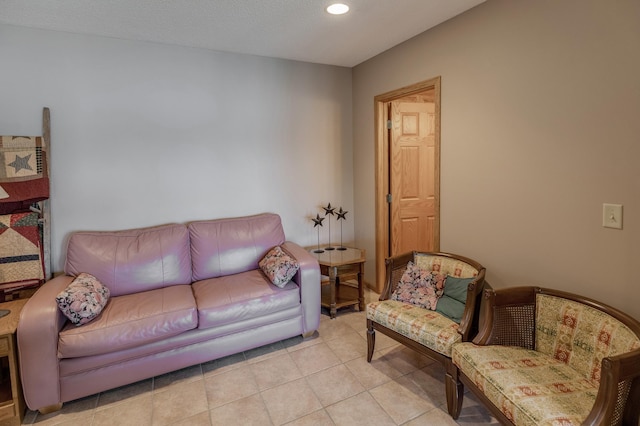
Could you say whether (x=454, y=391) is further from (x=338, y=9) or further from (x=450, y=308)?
(x=338, y=9)

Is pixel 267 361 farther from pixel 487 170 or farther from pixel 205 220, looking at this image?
pixel 487 170

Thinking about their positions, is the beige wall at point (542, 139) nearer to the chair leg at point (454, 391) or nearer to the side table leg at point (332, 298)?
the chair leg at point (454, 391)

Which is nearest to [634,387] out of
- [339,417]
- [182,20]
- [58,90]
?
[339,417]

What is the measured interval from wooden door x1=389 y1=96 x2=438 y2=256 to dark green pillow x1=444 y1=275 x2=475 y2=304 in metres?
1.18

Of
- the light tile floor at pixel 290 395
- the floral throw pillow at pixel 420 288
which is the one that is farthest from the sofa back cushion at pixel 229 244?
the floral throw pillow at pixel 420 288

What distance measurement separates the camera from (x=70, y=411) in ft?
6.61

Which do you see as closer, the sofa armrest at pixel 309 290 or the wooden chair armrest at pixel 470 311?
the wooden chair armrest at pixel 470 311

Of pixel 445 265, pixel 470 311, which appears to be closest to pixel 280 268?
pixel 445 265

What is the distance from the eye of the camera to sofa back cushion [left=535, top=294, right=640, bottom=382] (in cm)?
150

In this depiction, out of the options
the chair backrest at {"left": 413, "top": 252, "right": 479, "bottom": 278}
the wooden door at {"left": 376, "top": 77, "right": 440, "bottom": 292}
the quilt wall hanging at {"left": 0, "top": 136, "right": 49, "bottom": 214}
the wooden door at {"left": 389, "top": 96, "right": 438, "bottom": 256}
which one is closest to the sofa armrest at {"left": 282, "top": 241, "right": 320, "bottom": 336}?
the chair backrest at {"left": 413, "top": 252, "right": 479, "bottom": 278}

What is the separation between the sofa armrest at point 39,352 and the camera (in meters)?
1.86

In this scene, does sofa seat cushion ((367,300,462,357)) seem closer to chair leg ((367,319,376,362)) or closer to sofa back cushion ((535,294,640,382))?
chair leg ((367,319,376,362))

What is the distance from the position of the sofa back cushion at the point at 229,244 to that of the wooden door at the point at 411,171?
1296mm

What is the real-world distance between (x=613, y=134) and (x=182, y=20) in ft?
9.09
